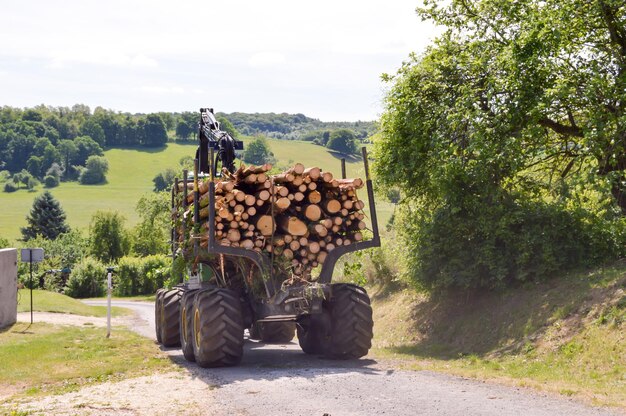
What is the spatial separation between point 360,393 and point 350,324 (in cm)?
366

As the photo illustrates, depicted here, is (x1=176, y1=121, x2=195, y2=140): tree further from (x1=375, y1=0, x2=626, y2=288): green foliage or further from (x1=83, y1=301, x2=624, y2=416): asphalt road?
(x1=83, y1=301, x2=624, y2=416): asphalt road

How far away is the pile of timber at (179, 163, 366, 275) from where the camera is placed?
15086mm

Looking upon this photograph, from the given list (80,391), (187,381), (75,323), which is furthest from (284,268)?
(75,323)

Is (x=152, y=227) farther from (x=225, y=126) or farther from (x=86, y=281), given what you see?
Result: (x=225, y=126)

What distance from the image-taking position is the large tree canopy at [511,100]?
773 inches

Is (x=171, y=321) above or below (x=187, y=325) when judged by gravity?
below

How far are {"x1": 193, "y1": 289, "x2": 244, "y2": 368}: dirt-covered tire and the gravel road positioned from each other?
0.23 m

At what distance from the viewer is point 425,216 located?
2264 cm

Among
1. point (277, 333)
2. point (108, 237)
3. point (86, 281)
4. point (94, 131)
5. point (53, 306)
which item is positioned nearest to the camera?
point (277, 333)

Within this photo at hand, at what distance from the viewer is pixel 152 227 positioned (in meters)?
81.2

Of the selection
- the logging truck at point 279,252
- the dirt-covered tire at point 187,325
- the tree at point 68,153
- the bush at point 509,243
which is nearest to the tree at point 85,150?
the tree at point 68,153

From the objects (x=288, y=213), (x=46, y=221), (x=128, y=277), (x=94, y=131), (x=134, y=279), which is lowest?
(x=134, y=279)

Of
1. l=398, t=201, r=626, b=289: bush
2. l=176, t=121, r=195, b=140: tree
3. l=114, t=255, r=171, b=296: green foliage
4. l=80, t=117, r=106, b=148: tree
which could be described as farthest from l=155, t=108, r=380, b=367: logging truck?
l=80, t=117, r=106, b=148: tree

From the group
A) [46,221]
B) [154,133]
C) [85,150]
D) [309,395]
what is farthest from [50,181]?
[309,395]
